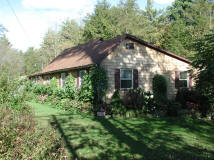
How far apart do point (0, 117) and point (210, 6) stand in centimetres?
3507

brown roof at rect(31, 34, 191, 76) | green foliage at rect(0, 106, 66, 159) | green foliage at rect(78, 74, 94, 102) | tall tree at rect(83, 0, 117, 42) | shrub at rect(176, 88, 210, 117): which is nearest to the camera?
green foliage at rect(0, 106, 66, 159)

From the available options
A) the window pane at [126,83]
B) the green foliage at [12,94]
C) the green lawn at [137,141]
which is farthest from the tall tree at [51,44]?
the green lawn at [137,141]

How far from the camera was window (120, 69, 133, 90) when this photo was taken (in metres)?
14.9

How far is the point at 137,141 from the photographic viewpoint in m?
6.73

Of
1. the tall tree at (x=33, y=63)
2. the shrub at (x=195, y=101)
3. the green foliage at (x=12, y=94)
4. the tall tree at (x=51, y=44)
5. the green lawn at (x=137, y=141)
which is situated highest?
the tall tree at (x=51, y=44)

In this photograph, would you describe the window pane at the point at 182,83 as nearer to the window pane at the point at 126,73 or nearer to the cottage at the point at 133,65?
the cottage at the point at 133,65

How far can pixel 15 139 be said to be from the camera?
15.7 feet

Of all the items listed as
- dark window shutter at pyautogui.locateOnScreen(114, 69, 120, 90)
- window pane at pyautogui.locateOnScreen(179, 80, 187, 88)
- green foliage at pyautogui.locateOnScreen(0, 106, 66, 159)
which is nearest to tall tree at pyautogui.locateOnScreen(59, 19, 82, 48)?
window pane at pyautogui.locateOnScreen(179, 80, 187, 88)

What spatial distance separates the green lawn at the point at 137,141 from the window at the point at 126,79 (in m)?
5.68

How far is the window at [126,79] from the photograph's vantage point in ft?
48.9

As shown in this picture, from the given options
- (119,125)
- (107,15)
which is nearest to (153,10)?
(107,15)

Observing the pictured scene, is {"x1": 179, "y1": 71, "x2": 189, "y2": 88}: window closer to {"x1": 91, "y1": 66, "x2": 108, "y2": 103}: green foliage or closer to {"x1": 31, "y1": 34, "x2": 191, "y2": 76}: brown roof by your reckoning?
{"x1": 31, "y1": 34, "x2": 191, "y2": 76}: brown roof

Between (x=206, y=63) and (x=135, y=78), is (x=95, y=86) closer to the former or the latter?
(x=135, y=78)

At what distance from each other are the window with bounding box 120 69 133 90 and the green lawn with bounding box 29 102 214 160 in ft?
18.6
